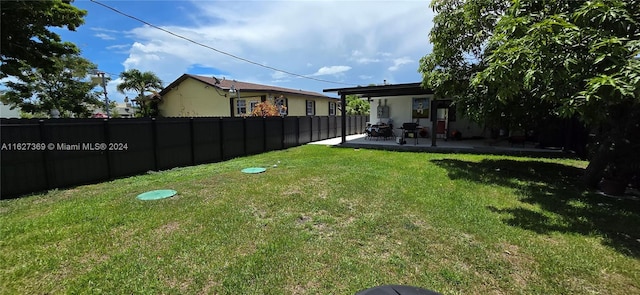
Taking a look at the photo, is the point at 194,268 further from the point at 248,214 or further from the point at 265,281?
the point at 248,214

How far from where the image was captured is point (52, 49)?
11.2m

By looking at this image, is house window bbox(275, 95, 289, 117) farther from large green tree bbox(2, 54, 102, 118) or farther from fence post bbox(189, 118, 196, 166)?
large green tree bbox(2, 54, 102, 118)

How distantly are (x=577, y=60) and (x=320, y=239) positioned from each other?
4.12 m

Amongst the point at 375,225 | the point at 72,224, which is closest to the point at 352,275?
the point at 375,225

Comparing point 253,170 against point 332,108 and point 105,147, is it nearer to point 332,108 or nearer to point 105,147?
point 105,147

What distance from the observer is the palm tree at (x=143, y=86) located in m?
19.8

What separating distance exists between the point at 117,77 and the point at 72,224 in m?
20.8

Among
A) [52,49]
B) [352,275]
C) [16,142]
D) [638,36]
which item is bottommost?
[352,275]

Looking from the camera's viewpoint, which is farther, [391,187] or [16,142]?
[391,187]

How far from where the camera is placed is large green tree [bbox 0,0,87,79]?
27.1 feet

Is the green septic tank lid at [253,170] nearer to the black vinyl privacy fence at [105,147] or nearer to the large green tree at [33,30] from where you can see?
the black vinyl privacy fence at [105,147]

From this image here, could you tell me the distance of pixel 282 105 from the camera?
1816 centimetres

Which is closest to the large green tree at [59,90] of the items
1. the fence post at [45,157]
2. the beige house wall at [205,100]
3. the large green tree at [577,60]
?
the beige house wall at [205,100]

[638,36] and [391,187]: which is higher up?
[638,36]
